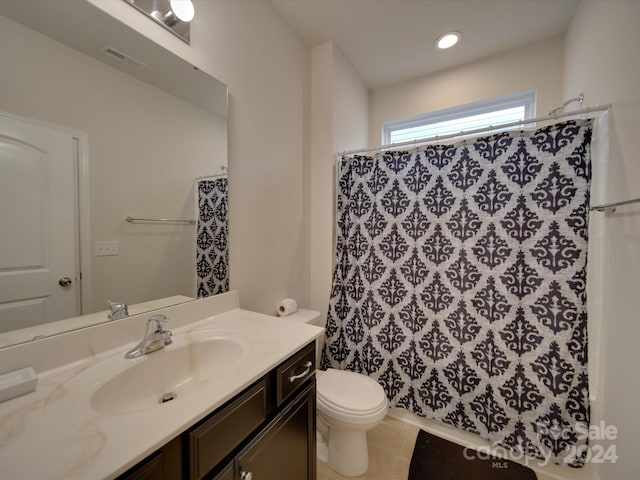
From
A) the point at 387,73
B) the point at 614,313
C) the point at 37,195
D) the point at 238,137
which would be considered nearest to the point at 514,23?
the point at 387,73

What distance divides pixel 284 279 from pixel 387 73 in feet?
6.62

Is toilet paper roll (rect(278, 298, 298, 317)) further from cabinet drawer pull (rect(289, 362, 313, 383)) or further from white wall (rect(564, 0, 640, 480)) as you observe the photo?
white wall (rect(564, 0, 640, 480))

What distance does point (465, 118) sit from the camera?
221cm

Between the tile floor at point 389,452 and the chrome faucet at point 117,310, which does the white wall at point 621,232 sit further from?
the chrome faucet at point 117,310

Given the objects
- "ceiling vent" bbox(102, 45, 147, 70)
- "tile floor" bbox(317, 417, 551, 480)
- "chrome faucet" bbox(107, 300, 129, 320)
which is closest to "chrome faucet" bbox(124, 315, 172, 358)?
"chrome faucet" bbox(107, 300, 129, 320)

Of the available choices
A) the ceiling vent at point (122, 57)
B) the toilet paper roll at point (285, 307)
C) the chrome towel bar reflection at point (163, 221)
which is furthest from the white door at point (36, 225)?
the toilet paper roll at point (285, 307)

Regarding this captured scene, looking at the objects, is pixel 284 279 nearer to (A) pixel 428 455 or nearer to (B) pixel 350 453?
(B) pixel 350 453

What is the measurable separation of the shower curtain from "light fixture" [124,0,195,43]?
3.80 feet

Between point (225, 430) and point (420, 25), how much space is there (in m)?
2.44

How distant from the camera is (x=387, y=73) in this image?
2.22 metres

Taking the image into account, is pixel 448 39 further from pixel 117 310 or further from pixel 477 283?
pixel 117 310

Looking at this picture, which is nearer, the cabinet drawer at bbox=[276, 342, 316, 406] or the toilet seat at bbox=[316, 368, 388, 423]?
the cabinet drawer at bbox=[276, 342, 316, 406]

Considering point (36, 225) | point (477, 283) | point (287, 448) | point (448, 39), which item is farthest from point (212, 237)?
point (448, 39)

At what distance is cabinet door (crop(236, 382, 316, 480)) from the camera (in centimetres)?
76
